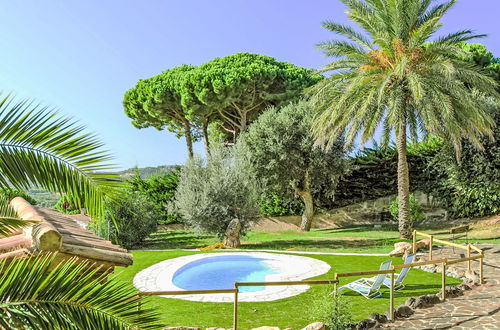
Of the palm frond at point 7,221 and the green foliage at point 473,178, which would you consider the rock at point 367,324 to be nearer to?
the palm frond at point 7,221

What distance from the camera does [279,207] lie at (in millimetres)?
24047

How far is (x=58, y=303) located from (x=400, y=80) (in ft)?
51.5

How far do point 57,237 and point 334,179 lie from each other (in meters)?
18.6

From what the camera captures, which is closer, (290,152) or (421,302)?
(421,302)

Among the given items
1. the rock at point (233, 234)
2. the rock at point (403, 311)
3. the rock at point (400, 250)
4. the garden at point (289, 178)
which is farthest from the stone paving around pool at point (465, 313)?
the rock at point (233, 234)

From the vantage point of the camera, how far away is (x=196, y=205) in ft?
55.2

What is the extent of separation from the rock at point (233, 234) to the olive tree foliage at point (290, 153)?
3.92 meters

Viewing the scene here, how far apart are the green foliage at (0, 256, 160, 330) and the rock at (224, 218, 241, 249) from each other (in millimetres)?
13771

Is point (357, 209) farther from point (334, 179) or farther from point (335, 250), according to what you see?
point (335, 250)

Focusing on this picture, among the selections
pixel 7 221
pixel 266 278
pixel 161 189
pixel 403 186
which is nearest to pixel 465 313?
pixel 266 278

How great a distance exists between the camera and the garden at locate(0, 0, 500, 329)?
3.05 meters

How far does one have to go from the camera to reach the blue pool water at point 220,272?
11.9 meters

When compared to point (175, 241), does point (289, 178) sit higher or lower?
higher

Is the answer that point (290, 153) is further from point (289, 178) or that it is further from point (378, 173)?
point (378, 173)
